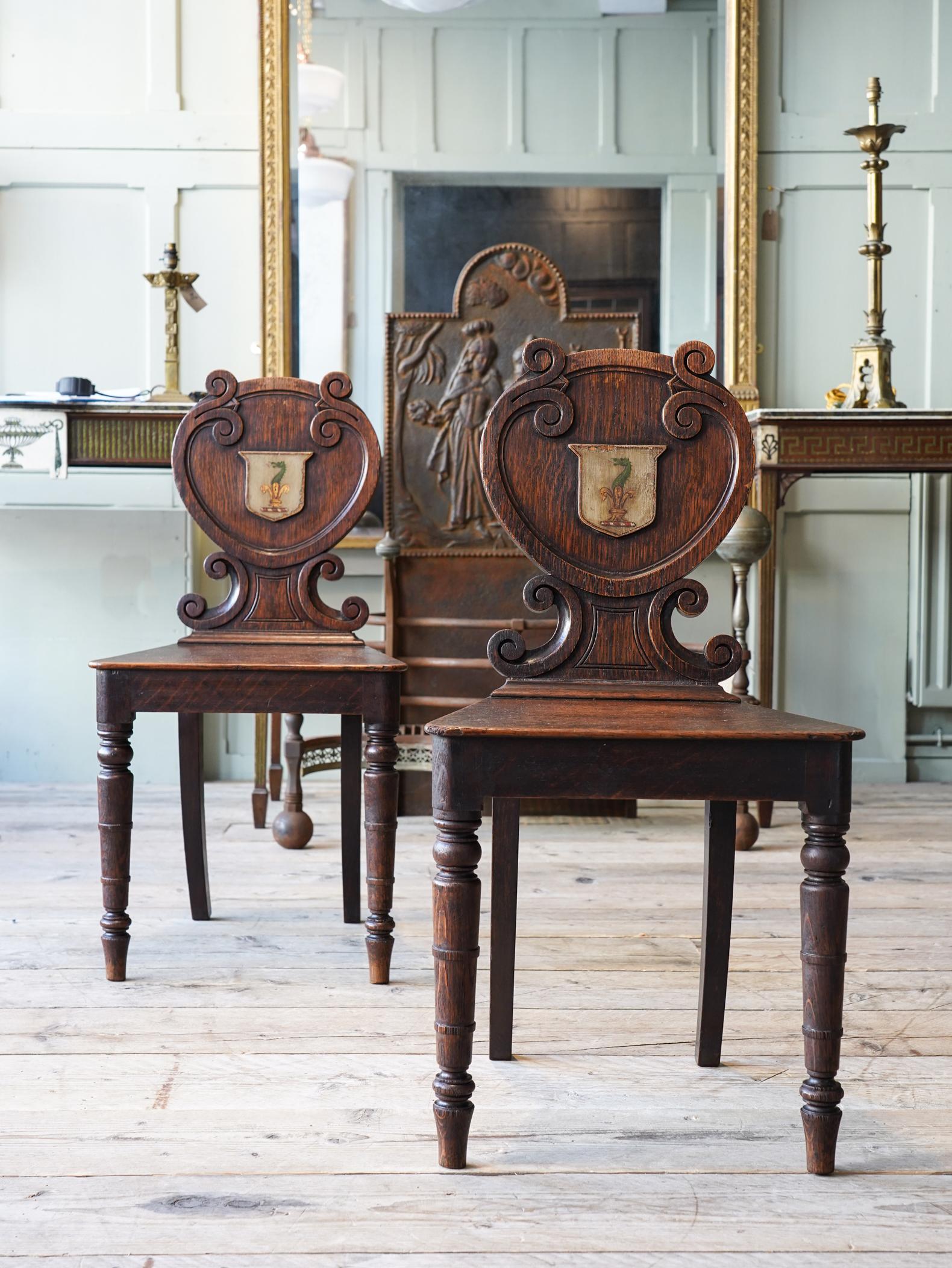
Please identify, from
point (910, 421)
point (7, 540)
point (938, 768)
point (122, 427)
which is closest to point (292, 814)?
point (122, 427)

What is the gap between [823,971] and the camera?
4.13ft

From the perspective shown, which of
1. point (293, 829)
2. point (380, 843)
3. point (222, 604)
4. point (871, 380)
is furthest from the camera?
point (871, 380)

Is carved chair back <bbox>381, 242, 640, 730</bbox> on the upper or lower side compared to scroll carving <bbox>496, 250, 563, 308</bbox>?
lower

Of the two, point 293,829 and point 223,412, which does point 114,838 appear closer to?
point 223,412

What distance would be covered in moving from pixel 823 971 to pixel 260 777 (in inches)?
85.2

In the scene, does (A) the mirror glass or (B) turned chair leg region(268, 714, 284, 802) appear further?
(A) the mirror glass

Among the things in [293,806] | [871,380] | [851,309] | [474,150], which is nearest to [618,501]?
[293,806]

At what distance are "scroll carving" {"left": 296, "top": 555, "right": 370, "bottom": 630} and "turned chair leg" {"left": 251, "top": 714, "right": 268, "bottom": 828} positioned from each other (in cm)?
97

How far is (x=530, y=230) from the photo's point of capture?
3.47 meters

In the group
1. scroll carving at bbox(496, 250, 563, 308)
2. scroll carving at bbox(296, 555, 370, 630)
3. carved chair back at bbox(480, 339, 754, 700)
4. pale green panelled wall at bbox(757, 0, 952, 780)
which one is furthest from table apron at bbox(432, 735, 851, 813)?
pale green panelled wall at bbox(757, 0, 952, 780)

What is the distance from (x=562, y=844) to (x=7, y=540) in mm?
1848

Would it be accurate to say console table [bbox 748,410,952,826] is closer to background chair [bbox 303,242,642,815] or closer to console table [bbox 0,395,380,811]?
background chair [bbox 303,242,642,815]

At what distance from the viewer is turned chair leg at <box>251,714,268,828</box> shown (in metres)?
2.99

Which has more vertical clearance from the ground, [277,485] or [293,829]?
[277,485]
